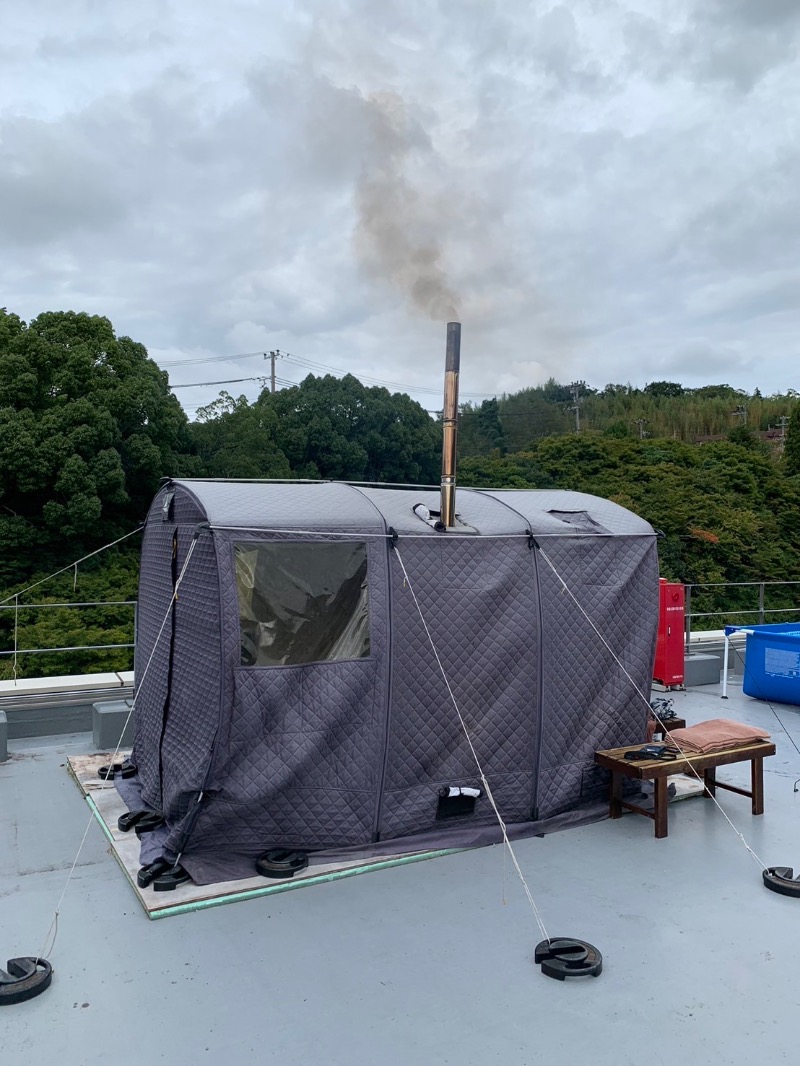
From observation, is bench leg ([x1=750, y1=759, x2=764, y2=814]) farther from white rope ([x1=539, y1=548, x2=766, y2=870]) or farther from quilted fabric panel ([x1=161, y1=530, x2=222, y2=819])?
quilted fabric panel ([x1=161, y1=530, x2=222, y2=819])

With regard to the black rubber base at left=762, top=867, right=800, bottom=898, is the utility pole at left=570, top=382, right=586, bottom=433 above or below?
above

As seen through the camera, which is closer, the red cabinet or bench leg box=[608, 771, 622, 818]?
bench leg box=[608, 771, 622, 818]

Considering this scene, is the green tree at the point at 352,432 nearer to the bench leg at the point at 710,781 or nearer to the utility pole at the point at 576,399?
the utility pole at the point at 576,399

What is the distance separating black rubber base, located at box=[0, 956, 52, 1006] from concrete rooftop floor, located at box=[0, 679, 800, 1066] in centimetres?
5

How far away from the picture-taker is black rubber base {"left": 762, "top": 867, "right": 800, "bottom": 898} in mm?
4246

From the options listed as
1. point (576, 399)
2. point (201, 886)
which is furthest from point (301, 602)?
point (576, 399)

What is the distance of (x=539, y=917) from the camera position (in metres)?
3.94

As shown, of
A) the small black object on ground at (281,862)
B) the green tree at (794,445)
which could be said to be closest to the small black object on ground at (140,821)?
the small black object on ground at (281,862)

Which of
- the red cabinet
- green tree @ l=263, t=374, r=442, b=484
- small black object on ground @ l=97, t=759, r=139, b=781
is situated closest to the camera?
small black object on ground @ l=97, t=759, r=139, b=781

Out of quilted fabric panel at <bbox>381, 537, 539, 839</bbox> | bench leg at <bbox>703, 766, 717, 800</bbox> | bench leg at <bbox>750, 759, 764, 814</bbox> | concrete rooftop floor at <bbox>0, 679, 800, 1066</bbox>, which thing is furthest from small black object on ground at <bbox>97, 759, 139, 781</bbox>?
bench leg at <bbox>750, 759, 764, 814</bbox>

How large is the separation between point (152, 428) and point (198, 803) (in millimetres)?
15334

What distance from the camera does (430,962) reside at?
11.6 feet

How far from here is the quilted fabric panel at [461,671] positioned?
4.69m

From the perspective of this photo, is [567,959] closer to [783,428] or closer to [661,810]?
[661,810]
